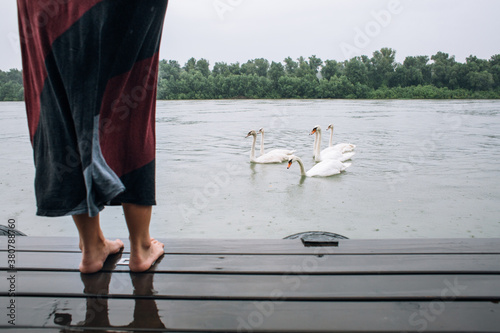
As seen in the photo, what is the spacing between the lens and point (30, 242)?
167 cm

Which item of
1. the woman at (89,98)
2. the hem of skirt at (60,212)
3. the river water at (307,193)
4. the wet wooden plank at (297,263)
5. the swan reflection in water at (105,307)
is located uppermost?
the woman at (89,98)

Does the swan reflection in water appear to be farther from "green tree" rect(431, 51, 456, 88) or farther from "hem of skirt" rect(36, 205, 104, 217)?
"green tree" rect(431, 51, 456, 88)

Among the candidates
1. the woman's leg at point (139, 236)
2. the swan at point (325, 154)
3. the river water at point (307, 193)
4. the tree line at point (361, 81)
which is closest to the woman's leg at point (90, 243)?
the woman's leg at point (139, 236)

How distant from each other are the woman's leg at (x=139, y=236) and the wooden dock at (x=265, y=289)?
1.4 inches

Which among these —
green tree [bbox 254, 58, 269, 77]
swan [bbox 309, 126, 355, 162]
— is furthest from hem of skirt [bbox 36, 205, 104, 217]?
green tree [bbox 254, 58, 269, 77]

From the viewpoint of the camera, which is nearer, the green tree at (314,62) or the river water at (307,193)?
the river water at (307,193)

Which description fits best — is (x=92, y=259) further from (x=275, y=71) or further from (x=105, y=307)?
(x=275, y=71)

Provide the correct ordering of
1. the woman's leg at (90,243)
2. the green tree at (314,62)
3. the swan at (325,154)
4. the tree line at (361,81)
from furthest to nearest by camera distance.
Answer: the green tree at (314,62) → the tree line at (361,81) → the swan at (325,154) → the woman's leg at (90,243)

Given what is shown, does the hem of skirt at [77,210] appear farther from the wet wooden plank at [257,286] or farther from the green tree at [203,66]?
the green tree at [203,66]

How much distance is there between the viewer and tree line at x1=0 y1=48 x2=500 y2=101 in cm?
3669

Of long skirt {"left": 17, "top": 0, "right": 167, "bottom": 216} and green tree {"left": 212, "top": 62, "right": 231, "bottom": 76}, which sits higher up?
green tree {"left": 212, "top": 62, "right": 231, "bottom": 76}

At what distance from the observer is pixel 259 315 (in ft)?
3.66

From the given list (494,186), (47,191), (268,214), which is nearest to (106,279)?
(47,191)

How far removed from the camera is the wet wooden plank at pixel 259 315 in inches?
41.5
